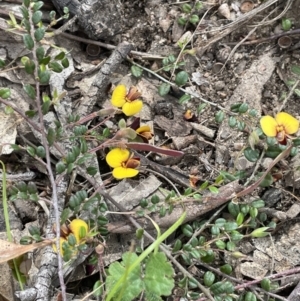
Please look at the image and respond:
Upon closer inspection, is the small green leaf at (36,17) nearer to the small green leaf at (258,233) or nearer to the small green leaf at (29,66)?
the small green leaf at (29,66)

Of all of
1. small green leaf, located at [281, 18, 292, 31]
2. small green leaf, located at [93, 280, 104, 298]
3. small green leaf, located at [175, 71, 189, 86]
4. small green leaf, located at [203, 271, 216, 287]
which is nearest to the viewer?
small green leaf, located at [93, 280, 104, 298]

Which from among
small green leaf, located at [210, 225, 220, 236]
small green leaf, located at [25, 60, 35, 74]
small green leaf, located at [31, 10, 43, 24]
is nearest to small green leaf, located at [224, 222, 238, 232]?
small green leaf, located at [210, 225, 220, 236]

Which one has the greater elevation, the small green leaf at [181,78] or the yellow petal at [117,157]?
the small green leaf at [181,78]

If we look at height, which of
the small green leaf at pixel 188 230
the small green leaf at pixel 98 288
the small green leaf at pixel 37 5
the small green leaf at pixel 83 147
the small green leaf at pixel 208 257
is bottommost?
the small green leaf at pixel 98 288

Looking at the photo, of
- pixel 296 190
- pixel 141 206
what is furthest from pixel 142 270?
pixel 296 190

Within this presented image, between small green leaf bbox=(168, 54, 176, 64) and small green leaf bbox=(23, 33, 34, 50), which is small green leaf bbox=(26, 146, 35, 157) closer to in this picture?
small green leaf bbox=(23, 33, 34, 50)

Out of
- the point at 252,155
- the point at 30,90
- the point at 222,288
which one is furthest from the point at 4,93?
the point at 222,288

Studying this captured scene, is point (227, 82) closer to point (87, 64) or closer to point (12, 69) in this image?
point (87, 64)

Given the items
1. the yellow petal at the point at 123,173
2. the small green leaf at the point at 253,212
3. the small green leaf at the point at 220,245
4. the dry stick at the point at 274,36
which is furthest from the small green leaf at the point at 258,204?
the dry stick at the point at 274,36

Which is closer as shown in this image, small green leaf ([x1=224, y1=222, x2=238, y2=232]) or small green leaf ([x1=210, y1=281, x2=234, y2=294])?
small green leaf ([x1=210, y1=281, x2=234, y2=294])
